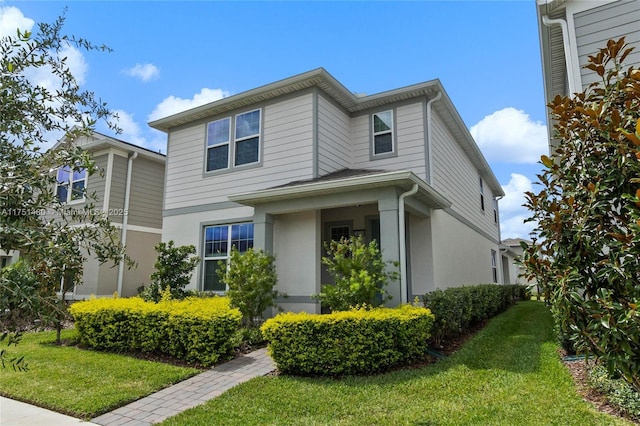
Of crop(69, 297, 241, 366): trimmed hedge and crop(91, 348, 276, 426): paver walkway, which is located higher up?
crop(69, 297, 241, 366): trimmed hedge

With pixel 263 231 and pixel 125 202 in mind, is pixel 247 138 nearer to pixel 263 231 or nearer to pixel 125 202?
pixel 263 231

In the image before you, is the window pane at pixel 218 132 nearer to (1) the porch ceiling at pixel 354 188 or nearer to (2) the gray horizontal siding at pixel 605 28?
(1) the porch ceiling at pixel 354 188

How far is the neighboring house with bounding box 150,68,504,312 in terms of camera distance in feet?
31.7

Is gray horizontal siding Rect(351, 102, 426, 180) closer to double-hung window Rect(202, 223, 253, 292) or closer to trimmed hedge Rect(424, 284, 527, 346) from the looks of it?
trimmed hedge Rect(424, 284, 527, 346)

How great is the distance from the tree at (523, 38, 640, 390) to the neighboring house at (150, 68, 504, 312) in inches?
162

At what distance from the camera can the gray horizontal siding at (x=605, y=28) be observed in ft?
20.1

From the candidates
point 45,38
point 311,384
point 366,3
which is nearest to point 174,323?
point 311,384

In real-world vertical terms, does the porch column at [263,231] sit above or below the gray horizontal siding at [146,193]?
below

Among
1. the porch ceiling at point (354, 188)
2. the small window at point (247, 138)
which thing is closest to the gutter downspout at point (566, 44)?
the porch ceiling at point (354, 188)

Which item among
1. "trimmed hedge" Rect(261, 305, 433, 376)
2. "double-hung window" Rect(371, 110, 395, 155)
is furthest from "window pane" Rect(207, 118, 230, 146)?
"trimmed hedge" Rect(261, 305, 433, 376)

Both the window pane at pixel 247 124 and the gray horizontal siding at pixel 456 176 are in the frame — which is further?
the window pane at pixel 247 124

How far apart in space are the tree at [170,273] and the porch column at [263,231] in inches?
64.1

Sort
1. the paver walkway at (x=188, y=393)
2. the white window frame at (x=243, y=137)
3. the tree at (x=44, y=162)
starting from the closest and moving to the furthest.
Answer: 1. the tree at (x=44, y=162)
2. the paver walkway at (x=188, y=393)
3. the white window frame at (x=243, y=137)

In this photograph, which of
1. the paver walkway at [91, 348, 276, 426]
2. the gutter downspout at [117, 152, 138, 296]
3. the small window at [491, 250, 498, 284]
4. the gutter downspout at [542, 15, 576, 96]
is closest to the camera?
the paver walkway at [91, 348, 276, 426]
